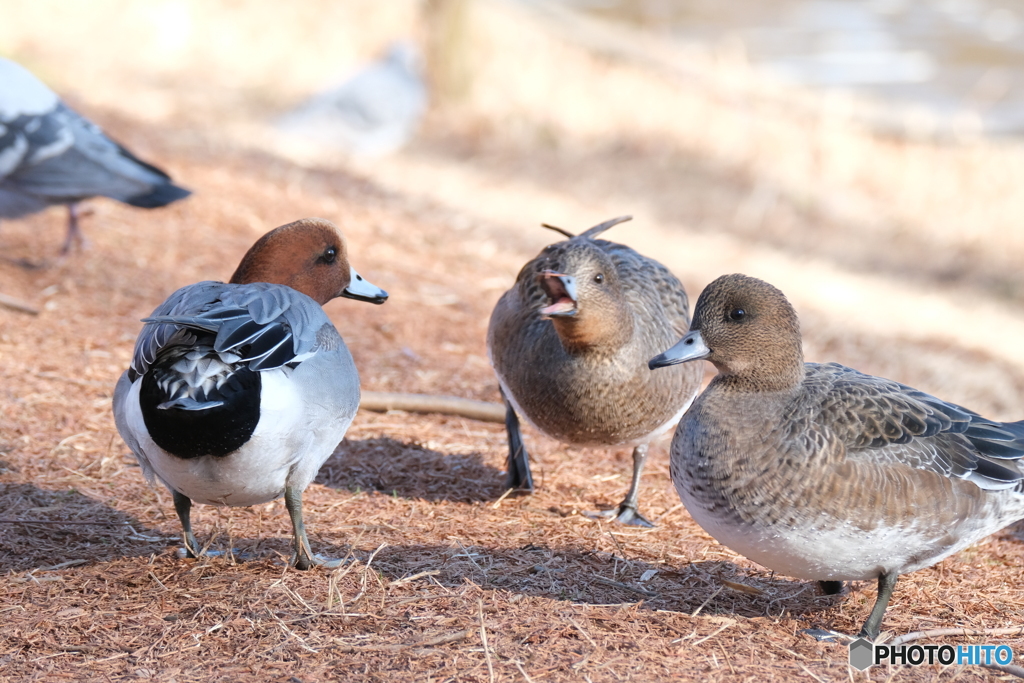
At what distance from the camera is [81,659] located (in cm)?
278

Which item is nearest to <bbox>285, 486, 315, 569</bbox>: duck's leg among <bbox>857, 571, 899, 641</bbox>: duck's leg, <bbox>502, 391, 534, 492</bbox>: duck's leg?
<bbox>502, 391, 534, 492</bbox>: duck's leg

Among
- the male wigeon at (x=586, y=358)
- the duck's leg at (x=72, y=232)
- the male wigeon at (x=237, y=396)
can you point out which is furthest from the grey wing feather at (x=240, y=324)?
the duck's leg at (x=72, y=232)

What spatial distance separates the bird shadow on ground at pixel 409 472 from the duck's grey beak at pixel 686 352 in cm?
141

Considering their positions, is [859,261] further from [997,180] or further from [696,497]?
[696,497]

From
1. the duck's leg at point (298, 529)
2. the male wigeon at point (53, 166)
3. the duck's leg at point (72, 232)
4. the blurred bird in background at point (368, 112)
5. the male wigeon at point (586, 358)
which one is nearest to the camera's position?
the duck's leg at point (298, 529)

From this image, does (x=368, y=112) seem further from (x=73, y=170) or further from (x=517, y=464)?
(x=517, y=464)

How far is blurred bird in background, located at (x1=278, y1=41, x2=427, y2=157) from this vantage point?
11.1 meters

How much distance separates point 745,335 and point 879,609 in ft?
2.96

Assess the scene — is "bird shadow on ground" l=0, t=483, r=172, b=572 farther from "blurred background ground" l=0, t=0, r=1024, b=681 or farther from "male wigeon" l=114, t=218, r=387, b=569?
"male wigeon" l=114, t=218, r=387, b=569

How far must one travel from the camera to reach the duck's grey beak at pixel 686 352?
3.03m

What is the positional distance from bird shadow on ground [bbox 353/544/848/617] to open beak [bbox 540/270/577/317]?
85 centimetres

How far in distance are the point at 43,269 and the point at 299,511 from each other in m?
3.51

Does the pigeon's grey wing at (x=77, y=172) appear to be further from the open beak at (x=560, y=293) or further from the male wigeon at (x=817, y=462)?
the male wigeon at (x=817, y=462)

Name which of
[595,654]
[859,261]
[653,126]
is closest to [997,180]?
[859,261]
